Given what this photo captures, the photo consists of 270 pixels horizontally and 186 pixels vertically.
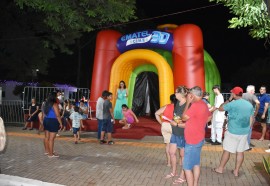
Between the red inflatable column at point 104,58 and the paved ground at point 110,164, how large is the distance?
218 inches

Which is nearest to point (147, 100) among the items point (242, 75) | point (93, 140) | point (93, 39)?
point (93, 140)

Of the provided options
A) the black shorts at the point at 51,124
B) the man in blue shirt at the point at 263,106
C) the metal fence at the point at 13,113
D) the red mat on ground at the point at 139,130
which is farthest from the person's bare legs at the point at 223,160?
the metal fence at the point at 13,113

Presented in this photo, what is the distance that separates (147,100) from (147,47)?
11.1 ft

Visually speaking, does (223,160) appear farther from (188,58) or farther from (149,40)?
(149,40)

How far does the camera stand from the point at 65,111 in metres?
15.3

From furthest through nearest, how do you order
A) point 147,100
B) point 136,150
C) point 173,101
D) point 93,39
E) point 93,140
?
point 93,39, point 147,100, point 93,140, point 136,150, point 173,101

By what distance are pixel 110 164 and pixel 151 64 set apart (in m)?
9.05

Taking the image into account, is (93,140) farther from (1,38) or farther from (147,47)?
(1,38)

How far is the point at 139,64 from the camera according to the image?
17281 mm

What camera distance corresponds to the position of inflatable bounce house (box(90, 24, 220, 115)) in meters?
15.2

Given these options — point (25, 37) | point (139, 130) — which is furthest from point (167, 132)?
point (25, 37)

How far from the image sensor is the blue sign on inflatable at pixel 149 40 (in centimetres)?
1563

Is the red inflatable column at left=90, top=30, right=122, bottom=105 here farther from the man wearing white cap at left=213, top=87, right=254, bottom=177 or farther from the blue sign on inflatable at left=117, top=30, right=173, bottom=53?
the man wearing white cap at left=213, top=87, right=254, bottom=177

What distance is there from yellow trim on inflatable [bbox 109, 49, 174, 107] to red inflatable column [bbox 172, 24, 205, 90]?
0.44 meters
